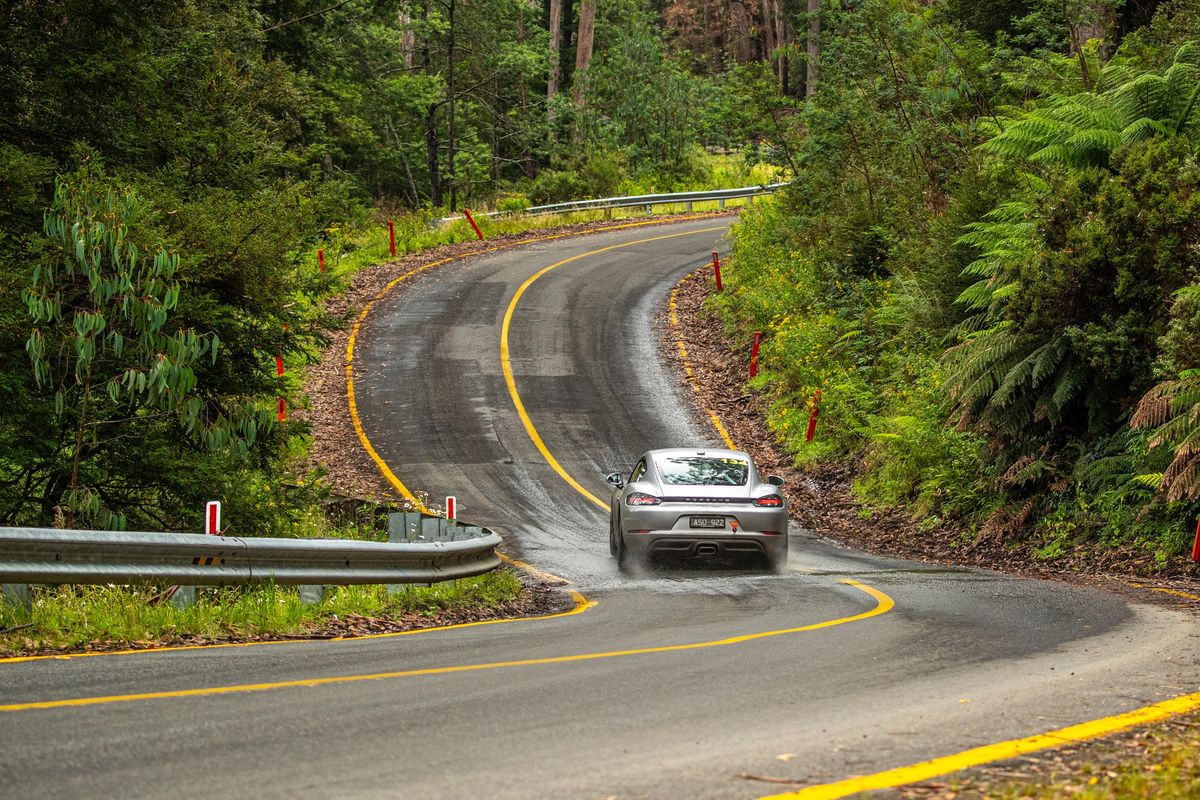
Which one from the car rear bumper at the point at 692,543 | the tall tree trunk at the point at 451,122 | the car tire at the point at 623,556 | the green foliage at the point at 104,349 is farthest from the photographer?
the tall tree trunk at the point at 451,122

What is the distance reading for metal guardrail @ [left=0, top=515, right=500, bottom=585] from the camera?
335 inches

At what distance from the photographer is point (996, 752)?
19.4 ft

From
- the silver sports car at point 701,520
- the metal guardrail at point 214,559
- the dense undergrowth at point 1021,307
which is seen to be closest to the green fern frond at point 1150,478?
the dense undergrowth at point 1021,307

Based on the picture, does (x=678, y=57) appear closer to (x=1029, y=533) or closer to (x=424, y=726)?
(x=1029, y=533)

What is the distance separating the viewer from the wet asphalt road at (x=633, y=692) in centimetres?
531

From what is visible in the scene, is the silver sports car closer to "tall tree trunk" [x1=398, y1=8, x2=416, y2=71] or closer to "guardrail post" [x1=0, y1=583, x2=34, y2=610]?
"guardrail post" [x1=0, y1=583, x2=34, y2=610]

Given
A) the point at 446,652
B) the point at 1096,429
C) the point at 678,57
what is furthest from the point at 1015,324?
the point at 678,57

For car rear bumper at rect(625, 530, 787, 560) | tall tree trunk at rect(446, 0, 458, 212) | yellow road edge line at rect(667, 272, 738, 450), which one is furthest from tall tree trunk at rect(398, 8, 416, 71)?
car rear bumper at rect(625, 530, 787, 560)

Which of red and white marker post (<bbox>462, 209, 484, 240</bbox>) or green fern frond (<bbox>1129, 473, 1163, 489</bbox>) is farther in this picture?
red and white marker post (<bbox>462, 209, 484, 240</bbox>)

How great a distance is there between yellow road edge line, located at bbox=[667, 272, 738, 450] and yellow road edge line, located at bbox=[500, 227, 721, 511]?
3384 mm

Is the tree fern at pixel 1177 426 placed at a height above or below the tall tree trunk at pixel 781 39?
below

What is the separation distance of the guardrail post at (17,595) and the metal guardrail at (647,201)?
3521 centimetres

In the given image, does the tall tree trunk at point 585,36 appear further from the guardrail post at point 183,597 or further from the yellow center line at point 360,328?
the guardrail post at point 183,597

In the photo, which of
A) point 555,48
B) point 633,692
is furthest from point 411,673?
point 555,48
